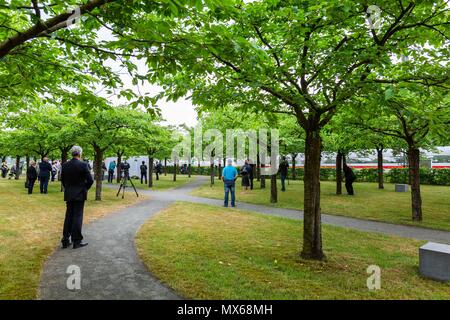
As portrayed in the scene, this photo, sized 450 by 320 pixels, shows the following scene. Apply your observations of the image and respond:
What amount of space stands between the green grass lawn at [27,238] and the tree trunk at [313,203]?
4803mm

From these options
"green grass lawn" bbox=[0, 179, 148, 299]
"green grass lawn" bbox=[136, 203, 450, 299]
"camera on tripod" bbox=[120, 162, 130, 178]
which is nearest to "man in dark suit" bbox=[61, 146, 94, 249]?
"green grass lawn" bbox=[0, 179, 148, 299]

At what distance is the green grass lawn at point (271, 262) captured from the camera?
457 cm

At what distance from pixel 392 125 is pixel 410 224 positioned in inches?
170

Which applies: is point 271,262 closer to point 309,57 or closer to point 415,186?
→ point 309,57

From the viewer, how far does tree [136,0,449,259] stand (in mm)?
4586

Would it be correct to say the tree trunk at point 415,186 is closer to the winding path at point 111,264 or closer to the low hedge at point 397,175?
the winding path at point 111,264

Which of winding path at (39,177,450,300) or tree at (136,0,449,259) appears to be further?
tree at (136,0,449,259)
